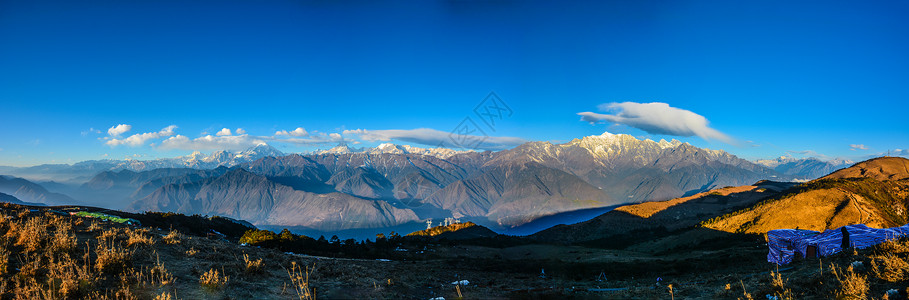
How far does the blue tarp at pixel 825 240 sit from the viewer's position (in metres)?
28.6

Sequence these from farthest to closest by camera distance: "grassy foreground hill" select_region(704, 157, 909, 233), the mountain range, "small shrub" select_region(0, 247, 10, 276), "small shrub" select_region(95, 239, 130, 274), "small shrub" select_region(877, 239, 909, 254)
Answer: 1. the mountain range
2. "grassy foreground hill" select_region(704, 157, 909, 233)
3. "small shrub" select_region(877, 239, 909, 254)
4. "small shrub" select_region(95, 239, 130, 274)
5. "small shrub" select_region(0, 247, 10, 276)

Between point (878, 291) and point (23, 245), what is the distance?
1101 inches

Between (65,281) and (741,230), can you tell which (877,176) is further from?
(65,281)

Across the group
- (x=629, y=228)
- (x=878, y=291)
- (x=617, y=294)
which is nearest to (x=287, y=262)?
(x=617, y=294)

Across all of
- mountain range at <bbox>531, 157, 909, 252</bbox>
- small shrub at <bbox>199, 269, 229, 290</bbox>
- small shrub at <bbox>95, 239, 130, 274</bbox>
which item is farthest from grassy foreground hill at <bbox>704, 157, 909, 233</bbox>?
small shrub at <bbox>95, 239, 130, 274</bbox>

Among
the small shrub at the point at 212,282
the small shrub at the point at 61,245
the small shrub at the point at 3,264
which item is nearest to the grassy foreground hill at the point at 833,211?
the small shrub at the point at 212,282

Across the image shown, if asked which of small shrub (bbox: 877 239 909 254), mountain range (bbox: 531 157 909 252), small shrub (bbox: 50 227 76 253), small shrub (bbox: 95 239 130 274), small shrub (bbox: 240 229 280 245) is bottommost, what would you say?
mountain range (bbox: 531 157 909 252)

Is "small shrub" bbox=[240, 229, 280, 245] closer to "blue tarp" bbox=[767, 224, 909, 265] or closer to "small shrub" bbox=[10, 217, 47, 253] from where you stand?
"small shrub" bbox=[10, 217, 47, 253]

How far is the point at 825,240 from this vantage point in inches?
1199

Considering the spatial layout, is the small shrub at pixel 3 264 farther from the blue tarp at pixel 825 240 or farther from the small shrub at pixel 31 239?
the blue tarp at pixel 825 240

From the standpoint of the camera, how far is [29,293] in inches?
325

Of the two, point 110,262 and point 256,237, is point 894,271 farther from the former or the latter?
point 256,237

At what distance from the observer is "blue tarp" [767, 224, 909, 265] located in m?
28.6

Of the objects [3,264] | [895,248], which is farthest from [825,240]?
[3,264]
